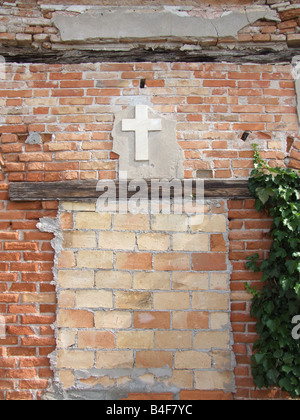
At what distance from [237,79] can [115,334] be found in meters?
2.01

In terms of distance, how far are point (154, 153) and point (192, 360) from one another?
142cm

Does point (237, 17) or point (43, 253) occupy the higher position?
point (237, 17)

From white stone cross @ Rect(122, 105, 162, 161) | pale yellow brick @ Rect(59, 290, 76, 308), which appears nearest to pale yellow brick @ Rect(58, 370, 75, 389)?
pale yellow brick @ Rect(59, 290, 76, 308)

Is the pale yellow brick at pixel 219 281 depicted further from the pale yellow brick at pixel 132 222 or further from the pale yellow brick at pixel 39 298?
the pale yellow brick at pixel 39 298

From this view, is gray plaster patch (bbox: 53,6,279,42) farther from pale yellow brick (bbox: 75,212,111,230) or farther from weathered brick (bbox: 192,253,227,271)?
weathered brick (bbox: 192,253,227,271)

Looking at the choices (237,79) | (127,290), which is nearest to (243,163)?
(237,79)

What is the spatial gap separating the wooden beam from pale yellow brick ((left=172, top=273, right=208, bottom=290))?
546 mm

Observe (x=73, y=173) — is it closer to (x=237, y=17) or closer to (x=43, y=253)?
(x=43, y=253)

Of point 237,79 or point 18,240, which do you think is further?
point 237,79

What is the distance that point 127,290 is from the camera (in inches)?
103

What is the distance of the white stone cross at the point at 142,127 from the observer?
274cm

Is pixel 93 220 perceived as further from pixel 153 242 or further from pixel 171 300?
pixel 171 300

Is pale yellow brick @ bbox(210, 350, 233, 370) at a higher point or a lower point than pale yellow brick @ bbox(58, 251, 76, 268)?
lower

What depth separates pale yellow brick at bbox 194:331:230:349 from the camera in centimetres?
257
